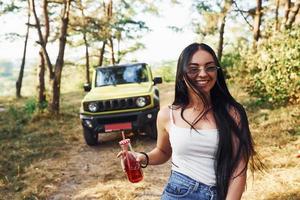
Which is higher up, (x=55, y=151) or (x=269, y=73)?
(x=269, y=73)

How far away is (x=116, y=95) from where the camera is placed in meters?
9.43

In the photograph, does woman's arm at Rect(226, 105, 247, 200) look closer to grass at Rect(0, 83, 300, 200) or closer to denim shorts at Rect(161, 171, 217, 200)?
denim shorts at Rect(161, 171, 217, 200)

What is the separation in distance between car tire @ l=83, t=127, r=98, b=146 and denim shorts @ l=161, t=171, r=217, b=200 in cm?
754

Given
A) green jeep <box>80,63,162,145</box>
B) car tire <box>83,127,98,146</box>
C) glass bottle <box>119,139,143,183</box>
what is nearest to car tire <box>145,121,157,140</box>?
green jeep <box>80,63,162,145</box>

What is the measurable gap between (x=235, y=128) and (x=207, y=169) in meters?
0.27

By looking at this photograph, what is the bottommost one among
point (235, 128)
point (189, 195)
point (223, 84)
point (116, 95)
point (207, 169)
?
point (116, 95)

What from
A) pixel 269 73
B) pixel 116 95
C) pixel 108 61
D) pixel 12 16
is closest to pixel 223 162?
pixel 116 95

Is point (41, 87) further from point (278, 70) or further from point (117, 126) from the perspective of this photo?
point (278, 70)

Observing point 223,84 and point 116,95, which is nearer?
point 223,84

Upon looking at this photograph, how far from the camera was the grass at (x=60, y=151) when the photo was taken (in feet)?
20.5

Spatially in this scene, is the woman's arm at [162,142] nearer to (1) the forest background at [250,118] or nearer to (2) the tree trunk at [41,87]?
(1) the forest background at [250,118]

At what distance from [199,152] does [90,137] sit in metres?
7.80

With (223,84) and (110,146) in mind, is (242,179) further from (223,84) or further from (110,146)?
(110,146)

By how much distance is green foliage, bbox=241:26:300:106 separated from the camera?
10.2 m
